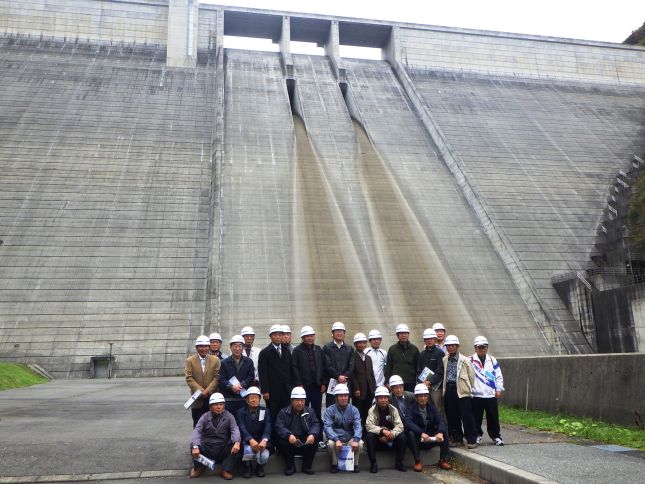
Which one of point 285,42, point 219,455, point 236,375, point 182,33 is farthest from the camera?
point 285,42

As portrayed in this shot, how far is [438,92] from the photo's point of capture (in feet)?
98.6

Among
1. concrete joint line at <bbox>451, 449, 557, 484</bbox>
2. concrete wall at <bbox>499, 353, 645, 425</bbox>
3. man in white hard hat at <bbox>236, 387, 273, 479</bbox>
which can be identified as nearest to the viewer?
concrete joint line at <bbox>451, 449, 557, 484</bbox>

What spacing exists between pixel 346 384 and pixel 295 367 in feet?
1.98

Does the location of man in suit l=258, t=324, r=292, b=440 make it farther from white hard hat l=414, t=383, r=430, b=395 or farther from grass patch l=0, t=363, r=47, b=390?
grass patch l=0, t=363, r=47, b=390

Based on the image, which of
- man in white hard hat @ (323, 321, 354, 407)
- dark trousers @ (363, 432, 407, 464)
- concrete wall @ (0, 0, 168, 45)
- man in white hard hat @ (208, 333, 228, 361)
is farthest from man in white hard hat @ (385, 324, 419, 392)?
Result: concrete wall @ (0, 0, 168, 45)

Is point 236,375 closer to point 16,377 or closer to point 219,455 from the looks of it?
point 219,455

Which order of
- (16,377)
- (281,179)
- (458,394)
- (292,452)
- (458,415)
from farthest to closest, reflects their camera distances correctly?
(281,179) < (16,377) < (458,415) < (458,394) < (292,452)

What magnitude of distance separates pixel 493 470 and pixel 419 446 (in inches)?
44.4

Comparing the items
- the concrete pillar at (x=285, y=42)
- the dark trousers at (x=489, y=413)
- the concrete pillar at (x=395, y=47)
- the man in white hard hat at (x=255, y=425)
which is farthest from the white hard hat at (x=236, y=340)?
the concrete pillar at (x=395, y=47)

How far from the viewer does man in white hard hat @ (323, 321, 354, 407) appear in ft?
21.3

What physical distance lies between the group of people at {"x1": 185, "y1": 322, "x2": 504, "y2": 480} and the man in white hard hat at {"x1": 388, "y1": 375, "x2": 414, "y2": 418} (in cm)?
1

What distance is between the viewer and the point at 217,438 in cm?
574

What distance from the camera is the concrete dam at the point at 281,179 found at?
16500 millimetres

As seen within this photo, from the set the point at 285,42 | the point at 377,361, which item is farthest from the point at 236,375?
the point at 285,42
